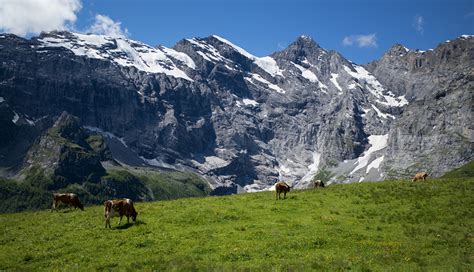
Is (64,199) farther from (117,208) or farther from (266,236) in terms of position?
(266,236)

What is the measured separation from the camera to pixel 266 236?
108 feet

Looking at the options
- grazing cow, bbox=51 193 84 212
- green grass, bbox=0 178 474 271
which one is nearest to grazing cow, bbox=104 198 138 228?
green grass, bbox=0 178 474 271

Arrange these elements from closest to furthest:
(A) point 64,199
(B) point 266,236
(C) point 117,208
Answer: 1. (B) point 266,236
2. (C) point 117,208
3. (A) point 64,199

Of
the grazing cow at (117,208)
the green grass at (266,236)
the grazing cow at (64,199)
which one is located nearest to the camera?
the green grass at (266,236)

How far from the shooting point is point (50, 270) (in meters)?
25.8

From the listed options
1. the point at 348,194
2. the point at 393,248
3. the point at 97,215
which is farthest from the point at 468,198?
the point at 97,215

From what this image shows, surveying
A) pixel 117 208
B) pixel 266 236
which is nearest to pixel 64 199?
pixel 117 208

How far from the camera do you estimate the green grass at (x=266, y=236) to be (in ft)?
88.0

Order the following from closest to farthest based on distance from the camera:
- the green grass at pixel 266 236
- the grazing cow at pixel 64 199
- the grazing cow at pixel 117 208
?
1. the green grass at pixel 266 236
2. the grazing cow at pixel 117 208
3. the grazing cow at pixel 64 199

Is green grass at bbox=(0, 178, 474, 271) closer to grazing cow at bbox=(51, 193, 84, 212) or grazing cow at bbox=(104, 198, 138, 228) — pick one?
grazing cow at bbox=(104, 198, 138, 228)

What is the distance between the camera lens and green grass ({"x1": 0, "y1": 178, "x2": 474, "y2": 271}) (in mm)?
26828

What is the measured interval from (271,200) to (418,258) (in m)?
22.5

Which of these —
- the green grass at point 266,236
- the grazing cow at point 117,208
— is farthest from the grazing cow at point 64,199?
the grazing cow at point 117,208

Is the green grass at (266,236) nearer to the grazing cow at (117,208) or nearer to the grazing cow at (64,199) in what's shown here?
the grazing cow at (117,208)
